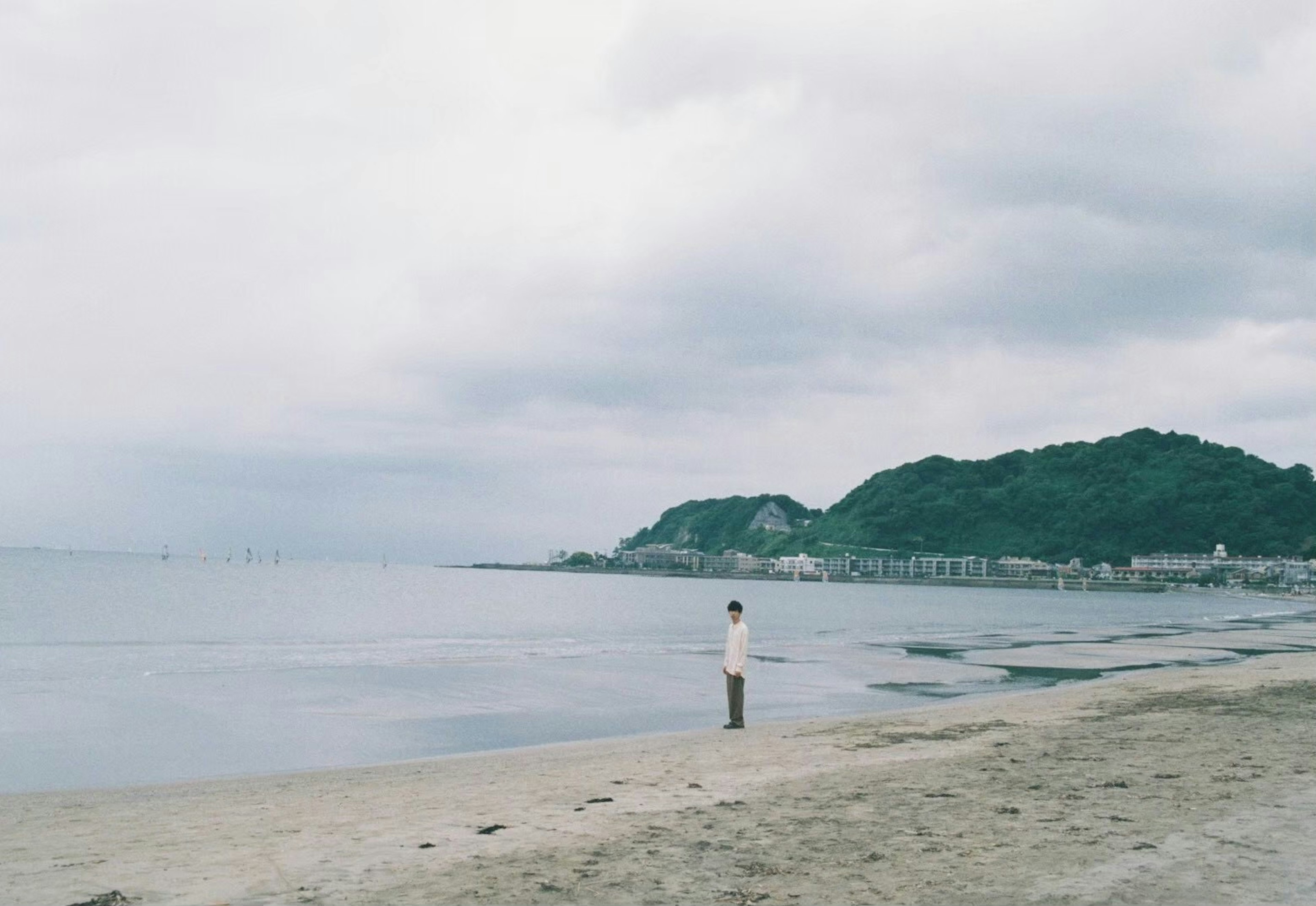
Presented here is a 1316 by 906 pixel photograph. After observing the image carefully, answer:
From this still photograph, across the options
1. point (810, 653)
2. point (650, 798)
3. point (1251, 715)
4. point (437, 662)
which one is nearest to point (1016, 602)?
point (810, 653)

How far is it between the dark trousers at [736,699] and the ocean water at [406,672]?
2109mm

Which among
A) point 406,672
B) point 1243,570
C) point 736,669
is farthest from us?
point 1243,570

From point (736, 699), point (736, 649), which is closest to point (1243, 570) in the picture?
point (736, 699)

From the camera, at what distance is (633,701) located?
2270 centimetres

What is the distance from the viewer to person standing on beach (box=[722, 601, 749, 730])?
16234 millimetres

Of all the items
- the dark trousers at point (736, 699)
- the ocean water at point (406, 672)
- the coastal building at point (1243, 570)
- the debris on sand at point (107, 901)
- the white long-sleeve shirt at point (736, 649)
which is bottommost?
the coastal building at point (1243, 570)

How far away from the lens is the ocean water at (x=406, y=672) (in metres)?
16.7

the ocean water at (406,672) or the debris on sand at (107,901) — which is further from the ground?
the debris on sand at (107,901)

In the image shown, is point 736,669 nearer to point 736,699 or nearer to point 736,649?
point 736,649

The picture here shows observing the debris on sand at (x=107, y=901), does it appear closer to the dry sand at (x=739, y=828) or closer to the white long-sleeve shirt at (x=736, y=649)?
the dry sand at (x=739, y=828)

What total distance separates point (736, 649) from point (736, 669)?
370 millimetres

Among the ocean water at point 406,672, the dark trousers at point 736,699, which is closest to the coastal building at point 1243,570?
the ocean water at point 406,672

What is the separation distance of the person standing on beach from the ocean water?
213 centimetres

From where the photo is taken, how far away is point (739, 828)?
8.33 meters
